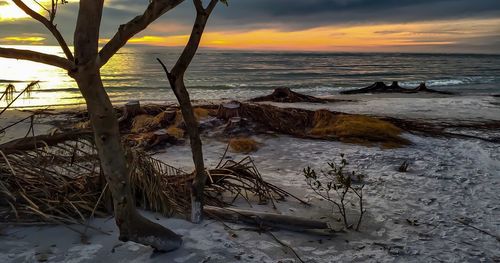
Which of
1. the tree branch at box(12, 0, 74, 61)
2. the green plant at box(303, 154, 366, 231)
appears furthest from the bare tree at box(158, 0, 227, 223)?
the green plant at box(303, 154, 366, 231)

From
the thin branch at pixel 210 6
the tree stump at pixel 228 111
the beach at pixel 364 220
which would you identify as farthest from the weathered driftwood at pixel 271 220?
the tree stump at pixel 228 111

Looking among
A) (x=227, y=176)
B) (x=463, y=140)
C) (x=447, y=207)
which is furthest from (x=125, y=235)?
(x=463, y=140)

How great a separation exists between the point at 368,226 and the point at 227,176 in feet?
5.59

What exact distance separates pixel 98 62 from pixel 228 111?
690 cm

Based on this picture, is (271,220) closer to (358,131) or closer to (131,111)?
(358,131)

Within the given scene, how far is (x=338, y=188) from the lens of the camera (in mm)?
4211

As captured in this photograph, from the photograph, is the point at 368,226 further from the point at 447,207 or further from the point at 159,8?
the point at 159,8

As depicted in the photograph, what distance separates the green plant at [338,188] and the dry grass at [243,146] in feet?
5.53

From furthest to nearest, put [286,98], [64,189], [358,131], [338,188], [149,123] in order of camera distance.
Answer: [286,98] → [149,123] → [358,131] → [338,188] → [64,189]

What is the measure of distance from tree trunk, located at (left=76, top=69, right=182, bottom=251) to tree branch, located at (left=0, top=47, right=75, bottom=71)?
0.28 feet

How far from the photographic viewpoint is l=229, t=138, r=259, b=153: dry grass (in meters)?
7.25

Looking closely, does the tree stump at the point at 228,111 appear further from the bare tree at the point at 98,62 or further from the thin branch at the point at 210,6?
the bare tree at the point at 98,62

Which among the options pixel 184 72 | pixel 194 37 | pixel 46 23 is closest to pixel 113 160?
pixel 46 23

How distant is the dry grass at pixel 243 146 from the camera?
7254 millimetres
